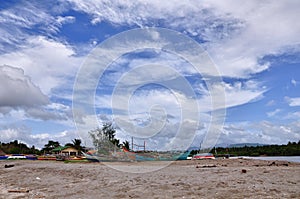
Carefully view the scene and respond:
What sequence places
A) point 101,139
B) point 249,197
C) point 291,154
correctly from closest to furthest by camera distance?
point 249,197, point 101,139, point 291,154

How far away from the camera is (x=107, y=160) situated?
181 ft

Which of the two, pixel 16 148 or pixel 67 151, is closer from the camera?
pixel 67 151

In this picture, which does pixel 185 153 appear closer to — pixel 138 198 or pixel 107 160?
pixel 107 160

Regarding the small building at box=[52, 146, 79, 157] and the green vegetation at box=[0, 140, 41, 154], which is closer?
the small building at box=[52, 146, 79, 157]

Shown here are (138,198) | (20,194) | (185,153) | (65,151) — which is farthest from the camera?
(65,151)

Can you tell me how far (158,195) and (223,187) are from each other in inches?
120

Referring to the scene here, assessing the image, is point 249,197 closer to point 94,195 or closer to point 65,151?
point 94,195

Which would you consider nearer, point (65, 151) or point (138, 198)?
point (138, 198)

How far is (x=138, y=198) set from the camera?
490 inches

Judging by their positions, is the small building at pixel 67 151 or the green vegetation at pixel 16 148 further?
the green vegetation at pixel 16 148

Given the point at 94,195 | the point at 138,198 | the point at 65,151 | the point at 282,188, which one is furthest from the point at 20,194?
the point at 65,151

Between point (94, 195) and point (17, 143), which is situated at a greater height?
point (17, 143)

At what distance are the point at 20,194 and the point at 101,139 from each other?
69.0 metres

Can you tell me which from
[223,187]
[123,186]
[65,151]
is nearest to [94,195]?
[123,186]
